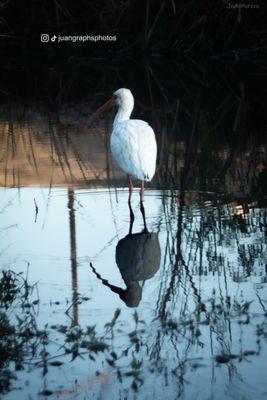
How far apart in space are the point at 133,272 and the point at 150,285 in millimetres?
361

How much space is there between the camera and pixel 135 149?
769cm

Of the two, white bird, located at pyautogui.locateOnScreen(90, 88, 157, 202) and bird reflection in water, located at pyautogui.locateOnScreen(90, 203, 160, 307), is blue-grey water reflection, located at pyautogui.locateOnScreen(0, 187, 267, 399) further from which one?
white bird, located at pyautogui.locateOnScreen(90, 88, 157, 202)

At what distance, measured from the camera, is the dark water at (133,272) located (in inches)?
165

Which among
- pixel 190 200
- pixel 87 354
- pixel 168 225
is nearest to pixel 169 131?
pixel 190 200

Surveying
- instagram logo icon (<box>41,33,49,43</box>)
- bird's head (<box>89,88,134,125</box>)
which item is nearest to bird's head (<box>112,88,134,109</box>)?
bird's head (<box>89,88,134,125</box>)

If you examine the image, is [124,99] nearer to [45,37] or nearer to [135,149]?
[135,149]

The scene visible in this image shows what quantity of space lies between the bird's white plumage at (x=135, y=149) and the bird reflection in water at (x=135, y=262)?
26.4 inches

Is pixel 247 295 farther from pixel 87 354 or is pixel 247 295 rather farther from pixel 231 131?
pixel 231 131

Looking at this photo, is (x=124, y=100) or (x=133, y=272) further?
(x=124, y=100)

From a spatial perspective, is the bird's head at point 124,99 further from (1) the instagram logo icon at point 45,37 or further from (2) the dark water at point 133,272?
(1) the instagram logo icon at point 45,37

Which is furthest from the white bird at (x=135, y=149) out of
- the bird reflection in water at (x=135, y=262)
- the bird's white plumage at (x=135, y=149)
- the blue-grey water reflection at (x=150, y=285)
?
the bird reflection in water at (x=135, y=262)

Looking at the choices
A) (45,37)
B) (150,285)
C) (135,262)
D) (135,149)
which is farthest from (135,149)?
(45,37)

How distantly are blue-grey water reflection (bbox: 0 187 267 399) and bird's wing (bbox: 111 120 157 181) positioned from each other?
13.5 inches

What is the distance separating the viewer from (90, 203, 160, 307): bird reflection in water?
17.9 feet
